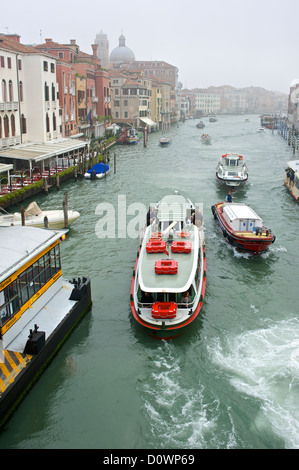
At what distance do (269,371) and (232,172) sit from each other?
2719cm

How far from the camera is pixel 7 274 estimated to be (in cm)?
1188

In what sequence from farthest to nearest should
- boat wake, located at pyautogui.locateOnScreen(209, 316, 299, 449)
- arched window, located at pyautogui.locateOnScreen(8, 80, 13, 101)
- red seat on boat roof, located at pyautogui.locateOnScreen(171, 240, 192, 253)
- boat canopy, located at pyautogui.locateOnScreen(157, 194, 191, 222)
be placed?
arched window, located at pyautogui.locateOnScreen(8, 80, 13, 101) → boat canopy, located at pyautogui.locateOnScreen(157, 194, 191, 222) → red seat on boat roof, located at pyautogui.locateOnScreen(171, 240, 192, 253) → boat wake, located at pyautogui.locateOnScreen(209, 316, 299, 449)

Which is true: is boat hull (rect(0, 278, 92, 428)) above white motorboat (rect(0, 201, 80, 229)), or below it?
below

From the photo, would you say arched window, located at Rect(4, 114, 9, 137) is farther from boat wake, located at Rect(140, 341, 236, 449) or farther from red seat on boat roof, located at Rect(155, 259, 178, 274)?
boat wake, located at Rect(140, 341, 236, 449)

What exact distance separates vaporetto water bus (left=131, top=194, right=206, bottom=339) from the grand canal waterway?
0.67 meters

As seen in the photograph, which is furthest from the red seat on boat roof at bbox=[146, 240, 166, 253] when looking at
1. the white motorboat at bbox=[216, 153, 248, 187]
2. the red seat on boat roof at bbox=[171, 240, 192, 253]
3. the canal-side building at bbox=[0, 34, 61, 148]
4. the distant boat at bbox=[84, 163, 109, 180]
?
the distant boat at bbox=[84, 163, 109, 180]

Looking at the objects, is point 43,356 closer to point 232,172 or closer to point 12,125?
point 232,172

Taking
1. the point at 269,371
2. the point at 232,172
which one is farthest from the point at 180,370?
the point at 232,172

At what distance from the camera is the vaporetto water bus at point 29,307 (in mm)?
11414

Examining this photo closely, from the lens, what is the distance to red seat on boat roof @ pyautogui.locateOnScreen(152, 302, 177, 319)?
14188mm

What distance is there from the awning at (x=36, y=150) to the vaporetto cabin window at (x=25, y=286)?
21.3 m

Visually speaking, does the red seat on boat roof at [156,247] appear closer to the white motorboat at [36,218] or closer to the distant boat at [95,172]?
the white motorboat at [36,218]

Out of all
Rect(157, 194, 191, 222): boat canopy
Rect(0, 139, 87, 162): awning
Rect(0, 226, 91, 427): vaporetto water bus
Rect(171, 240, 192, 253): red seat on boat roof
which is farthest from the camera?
Rect(0, 139, 87, 162): awning

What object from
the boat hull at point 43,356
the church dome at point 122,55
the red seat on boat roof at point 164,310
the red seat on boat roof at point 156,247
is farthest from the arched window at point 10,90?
the church dome at point 122,55
